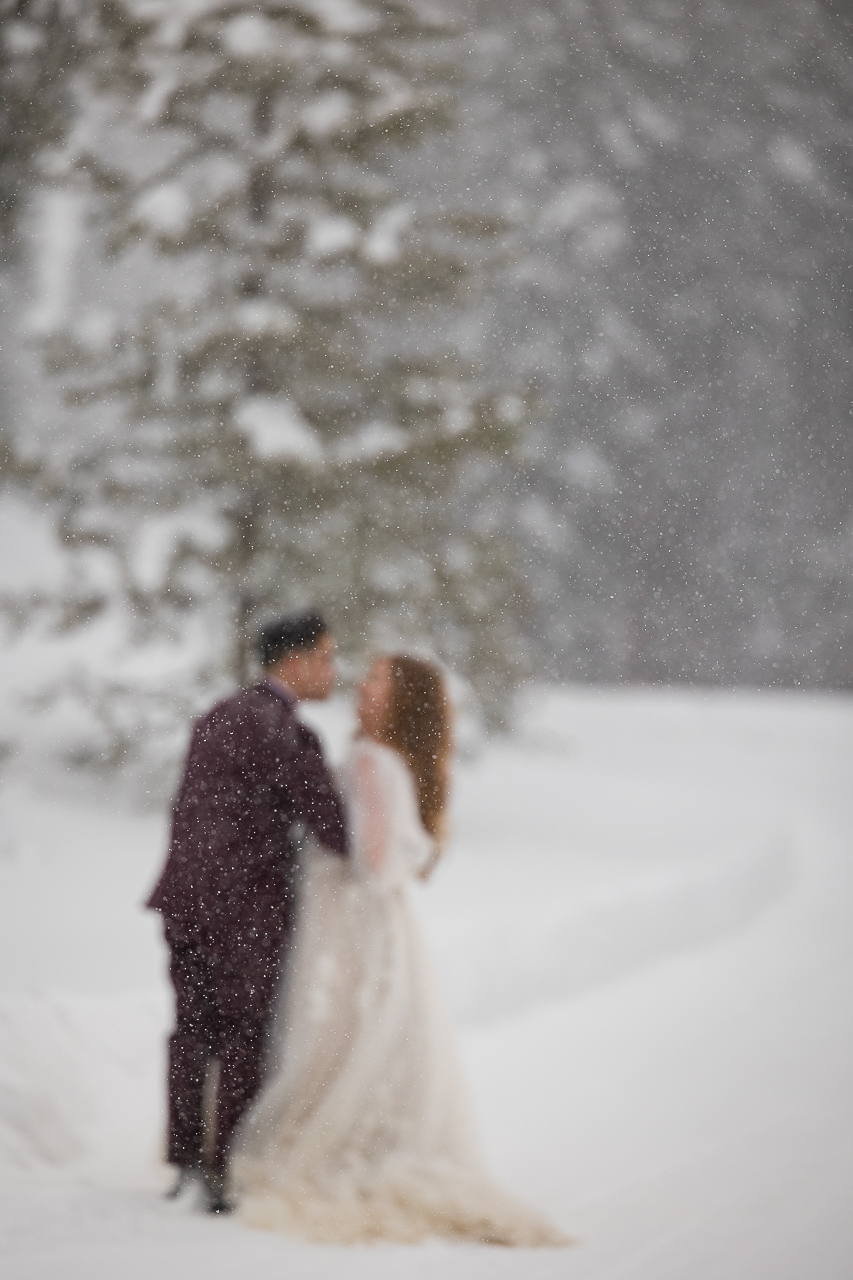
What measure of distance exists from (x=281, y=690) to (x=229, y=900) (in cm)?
67

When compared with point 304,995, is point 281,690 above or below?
above

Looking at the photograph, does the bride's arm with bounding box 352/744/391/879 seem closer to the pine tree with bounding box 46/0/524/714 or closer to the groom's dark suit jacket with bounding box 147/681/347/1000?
the groom's dark suit jacket with bounding box 147/681/347/1000

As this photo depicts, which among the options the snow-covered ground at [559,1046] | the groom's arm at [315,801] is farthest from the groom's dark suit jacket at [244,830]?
the snow-covered ground at [559,1046]

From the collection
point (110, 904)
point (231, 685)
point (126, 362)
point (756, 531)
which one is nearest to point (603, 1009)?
point (110, 904)

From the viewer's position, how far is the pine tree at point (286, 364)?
9711mm

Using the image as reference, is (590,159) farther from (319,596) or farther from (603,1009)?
(603,1009)

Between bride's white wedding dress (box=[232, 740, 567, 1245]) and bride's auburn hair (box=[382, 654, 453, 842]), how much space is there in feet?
0.18

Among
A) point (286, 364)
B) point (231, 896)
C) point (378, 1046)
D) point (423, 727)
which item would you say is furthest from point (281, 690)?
point (286, 364)

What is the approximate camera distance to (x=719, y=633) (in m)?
29.5

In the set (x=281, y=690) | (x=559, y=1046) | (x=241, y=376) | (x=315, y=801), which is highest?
(x=281, y=690)

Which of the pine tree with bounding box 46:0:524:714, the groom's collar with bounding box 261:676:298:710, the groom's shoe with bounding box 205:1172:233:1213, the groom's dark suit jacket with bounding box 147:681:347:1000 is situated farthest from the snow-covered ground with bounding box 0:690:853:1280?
the pine tree with bounding box 46:0:524:714

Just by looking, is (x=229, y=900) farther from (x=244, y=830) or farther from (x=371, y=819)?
(x=371, y=819)

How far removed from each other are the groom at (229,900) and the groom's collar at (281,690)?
0.06 metres

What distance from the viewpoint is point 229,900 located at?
397 cm
